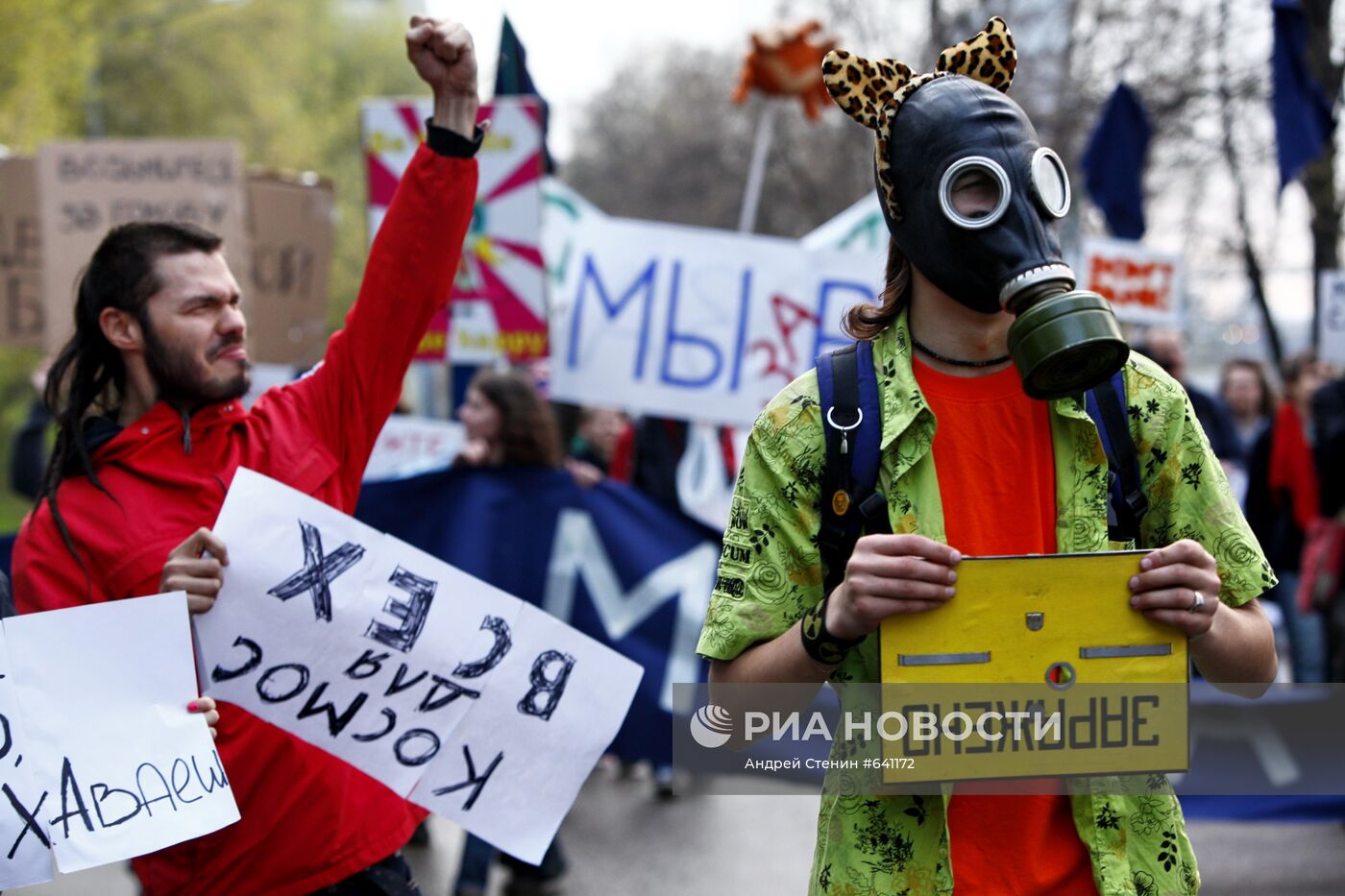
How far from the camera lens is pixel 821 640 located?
1896 mm

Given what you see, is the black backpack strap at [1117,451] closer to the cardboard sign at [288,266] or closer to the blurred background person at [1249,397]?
the cardboard sign at [288,266]

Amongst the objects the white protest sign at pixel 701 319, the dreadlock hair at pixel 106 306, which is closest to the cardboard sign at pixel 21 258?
the white protest sign at pixel 701 319

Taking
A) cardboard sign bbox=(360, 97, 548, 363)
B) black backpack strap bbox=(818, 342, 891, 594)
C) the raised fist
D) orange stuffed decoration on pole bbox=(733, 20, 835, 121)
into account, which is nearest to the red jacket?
the raised fist

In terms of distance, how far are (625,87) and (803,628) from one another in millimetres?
33628

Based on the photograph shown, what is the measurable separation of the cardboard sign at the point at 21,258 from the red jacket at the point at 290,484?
467 centimetres

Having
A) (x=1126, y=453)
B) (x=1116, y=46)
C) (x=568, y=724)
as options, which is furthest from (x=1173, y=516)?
(x=1116, y=46)

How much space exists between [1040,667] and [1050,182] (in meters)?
0.64

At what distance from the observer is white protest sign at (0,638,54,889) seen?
89.4 inches

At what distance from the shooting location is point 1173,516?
2031 millimetres

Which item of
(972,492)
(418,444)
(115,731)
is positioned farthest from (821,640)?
(418,444)

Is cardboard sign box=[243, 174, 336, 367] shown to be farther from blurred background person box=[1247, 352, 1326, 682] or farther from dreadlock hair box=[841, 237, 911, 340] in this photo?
dreadlock hair box=[841, 237, 911, 340]

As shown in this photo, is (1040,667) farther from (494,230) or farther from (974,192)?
(494,230)

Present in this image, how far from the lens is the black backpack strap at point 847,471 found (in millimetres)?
1979

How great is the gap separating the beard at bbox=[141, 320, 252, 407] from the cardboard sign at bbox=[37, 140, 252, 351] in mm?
3846
